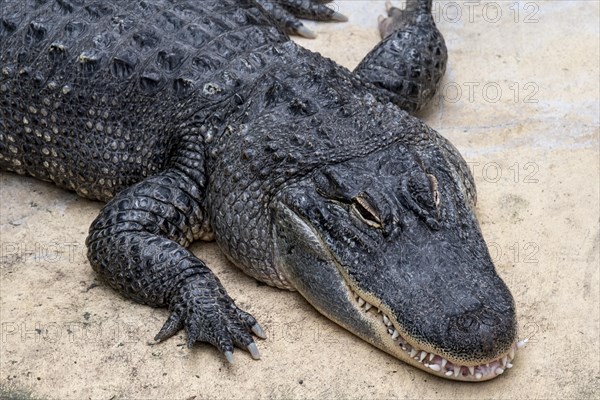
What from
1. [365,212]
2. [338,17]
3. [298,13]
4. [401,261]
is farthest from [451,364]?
[298,13]

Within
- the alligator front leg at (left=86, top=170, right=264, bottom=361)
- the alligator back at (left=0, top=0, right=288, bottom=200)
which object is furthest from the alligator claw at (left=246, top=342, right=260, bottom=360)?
the alligator back at (left=0, top=0, right=288, bottom=200)

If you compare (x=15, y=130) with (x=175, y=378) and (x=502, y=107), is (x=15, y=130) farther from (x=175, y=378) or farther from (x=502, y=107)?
(x=502, y=107)

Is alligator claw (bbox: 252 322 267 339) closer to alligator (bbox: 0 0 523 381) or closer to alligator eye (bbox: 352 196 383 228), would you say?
alligator (bbox: 0 0 523 381)

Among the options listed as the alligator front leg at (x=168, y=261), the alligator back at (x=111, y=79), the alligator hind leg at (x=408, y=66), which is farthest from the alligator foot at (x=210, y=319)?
the alligator hind leg at (x=408, y=66)

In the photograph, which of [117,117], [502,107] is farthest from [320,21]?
[117,117]

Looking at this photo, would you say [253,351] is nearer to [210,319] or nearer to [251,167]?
[210,319]
